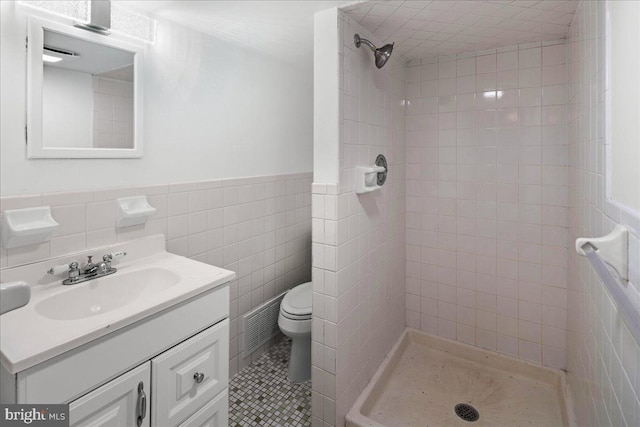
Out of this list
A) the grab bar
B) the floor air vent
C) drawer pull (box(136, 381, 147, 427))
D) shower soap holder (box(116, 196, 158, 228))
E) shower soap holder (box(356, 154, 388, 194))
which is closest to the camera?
the grab bar

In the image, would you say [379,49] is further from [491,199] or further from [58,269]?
[58,269]

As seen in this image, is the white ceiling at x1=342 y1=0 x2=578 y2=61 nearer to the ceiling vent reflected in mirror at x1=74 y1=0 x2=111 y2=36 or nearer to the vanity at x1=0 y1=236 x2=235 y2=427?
the ceiling vent reflected in mirror at x1=74 y1=0 x2=111 y2=36

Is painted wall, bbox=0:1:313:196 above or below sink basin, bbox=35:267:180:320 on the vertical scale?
above

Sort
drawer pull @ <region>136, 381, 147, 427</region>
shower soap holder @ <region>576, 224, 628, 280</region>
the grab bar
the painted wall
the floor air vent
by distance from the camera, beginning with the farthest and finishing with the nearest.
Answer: the floor air vent
the painted wall
drawer pull @ <region>136, 381, 147, 427</region>
shower soap holder @ <region>576, 224, 628, 280</region>
the grab bar

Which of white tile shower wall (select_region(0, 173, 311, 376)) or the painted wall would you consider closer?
the painted wall

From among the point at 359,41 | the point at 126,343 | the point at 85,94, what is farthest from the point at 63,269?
the point at 359,41

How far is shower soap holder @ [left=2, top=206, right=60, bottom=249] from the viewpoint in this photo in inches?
44.7

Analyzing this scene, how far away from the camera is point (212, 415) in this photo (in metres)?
1.33

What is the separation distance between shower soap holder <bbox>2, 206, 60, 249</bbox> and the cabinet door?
607 millimetres

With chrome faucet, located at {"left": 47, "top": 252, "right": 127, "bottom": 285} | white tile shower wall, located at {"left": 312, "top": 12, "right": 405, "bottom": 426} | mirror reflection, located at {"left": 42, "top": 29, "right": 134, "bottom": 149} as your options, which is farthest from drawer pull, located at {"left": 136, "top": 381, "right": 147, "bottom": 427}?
mirror reflection, located at {"left": 42, "top": 29, "right": 134, "bottom": 149}

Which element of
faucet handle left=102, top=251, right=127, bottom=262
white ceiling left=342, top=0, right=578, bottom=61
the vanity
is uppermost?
white ceiling left=342, top=0, right=578, bottom=61

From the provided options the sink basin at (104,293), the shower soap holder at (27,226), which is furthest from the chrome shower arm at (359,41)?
the shower soap holder at (27,226)

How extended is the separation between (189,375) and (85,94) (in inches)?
46.4

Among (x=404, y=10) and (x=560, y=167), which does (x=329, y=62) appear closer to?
(x=404, y=10)
